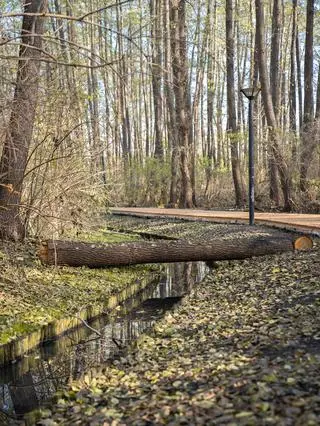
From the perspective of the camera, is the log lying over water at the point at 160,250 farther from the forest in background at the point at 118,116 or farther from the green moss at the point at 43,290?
the forest in background at the point at 118,116

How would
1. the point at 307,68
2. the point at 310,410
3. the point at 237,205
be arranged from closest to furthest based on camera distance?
the point at 310,410 → the point at 307,68 → the point at 237,205

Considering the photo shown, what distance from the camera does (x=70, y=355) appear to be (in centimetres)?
489

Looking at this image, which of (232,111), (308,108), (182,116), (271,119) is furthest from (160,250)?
(232,111)

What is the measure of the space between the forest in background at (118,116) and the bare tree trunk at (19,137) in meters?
0.02

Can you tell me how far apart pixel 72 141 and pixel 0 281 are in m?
3.67

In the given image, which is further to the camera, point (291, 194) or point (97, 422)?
point (291, 194)

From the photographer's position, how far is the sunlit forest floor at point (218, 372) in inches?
113

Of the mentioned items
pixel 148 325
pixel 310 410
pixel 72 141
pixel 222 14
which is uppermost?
pixel 222 14

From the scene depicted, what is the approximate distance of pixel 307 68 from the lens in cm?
1658

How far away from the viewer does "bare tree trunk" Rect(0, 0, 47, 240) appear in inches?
267

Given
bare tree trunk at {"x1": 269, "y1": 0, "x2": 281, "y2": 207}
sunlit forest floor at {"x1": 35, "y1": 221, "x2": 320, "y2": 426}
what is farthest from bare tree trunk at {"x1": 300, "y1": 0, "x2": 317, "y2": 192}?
sunlit forest floor at {"x1": 35, "y1": 221, "x2": 320, "y2": 426}

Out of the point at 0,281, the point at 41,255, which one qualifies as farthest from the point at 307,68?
the point at 0,281

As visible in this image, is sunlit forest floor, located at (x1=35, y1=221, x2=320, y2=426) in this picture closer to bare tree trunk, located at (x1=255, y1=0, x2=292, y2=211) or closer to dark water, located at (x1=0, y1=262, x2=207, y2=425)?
dark water, located at (x1=0, y1=262, x2=207, y2=425)

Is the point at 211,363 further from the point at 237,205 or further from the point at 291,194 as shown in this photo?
the point at 237,205
